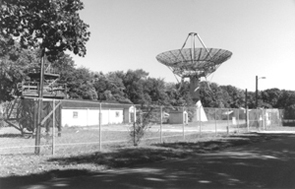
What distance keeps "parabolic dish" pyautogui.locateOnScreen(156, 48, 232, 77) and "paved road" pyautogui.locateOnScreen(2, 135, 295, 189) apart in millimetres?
27989

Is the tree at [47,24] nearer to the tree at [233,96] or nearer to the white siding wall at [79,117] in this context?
the white siding wall at [79,117]

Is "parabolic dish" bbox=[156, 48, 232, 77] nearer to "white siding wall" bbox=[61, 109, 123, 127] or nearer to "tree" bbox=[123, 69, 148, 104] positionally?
"white siding wall" bbox=[61, 109, 123, 127]

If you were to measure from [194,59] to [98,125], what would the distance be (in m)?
15.9

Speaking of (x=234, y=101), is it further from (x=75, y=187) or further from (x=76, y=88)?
(x=75, y=187)

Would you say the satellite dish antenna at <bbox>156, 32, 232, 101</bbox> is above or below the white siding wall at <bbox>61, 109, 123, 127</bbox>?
above

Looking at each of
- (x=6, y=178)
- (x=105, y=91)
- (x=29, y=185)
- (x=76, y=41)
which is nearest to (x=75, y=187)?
(x=29, y=185)

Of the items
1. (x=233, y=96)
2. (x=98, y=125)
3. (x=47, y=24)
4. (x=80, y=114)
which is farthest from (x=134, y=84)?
(x=47, y=24)

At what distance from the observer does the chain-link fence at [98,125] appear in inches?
506

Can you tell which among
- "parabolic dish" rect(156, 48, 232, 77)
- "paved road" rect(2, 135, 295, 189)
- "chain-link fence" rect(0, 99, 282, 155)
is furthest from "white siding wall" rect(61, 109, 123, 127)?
"paved road" rect(2, 135, 295, 189)

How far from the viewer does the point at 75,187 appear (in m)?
6.43

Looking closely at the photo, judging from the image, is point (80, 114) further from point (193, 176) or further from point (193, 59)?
point (193, 176)

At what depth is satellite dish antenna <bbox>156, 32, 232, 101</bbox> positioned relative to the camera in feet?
120

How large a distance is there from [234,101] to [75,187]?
111598 mm

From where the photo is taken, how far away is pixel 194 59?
38281 mm
